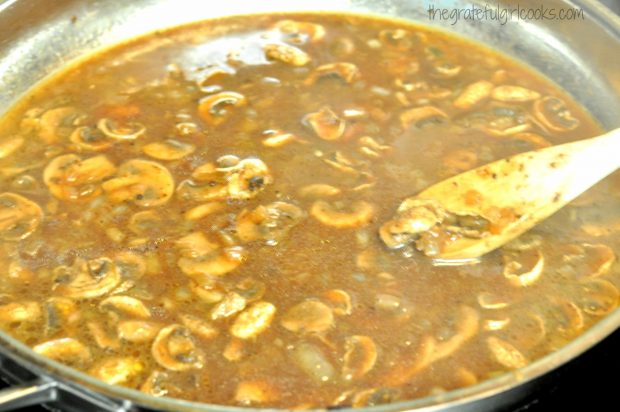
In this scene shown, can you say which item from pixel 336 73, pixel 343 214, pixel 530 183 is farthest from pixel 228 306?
pixel 336 73

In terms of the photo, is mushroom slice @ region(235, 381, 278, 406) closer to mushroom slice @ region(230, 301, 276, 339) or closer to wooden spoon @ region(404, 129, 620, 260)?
mushroom slice @ region(230, 301, 276, 339)

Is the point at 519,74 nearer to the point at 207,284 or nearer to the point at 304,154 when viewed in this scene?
the point at 304,154

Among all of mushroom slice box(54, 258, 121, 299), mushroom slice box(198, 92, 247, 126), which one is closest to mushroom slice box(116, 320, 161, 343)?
mushroom slice box(54, 258, 121, 299)

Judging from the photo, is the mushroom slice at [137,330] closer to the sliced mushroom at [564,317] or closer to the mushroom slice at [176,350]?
the mushroom slice at [176,350]

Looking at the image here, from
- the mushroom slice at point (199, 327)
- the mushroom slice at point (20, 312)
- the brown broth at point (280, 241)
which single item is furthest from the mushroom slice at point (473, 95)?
the mushroom slice at point (20, 312)

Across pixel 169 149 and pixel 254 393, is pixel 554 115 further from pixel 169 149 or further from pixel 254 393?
pixel 254 393
